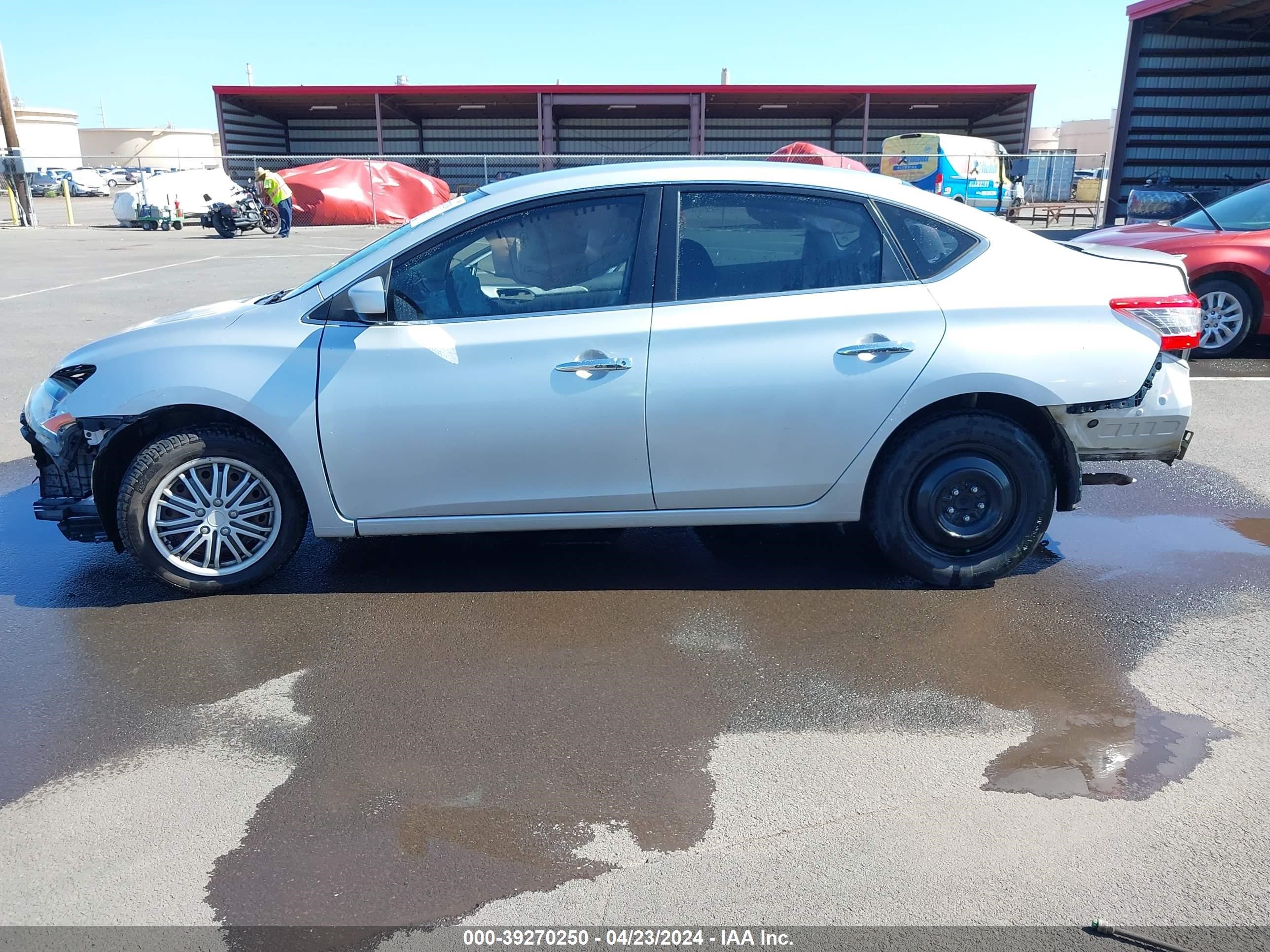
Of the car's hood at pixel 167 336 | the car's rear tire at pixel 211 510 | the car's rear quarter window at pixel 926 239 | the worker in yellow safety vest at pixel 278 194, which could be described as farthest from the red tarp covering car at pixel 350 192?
the car's rear quarter window at pixel 926 239

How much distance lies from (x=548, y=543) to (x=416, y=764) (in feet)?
6.56

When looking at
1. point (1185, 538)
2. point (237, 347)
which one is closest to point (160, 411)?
point (237, 347)

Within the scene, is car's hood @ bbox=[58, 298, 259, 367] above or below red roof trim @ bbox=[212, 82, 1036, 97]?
below

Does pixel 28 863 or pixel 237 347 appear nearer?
pixel 28 863

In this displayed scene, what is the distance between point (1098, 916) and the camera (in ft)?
8.07

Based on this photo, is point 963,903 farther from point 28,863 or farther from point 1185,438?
point 1185,438

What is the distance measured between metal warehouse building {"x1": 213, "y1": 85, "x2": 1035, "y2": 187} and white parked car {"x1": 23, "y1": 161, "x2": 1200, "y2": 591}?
3391cm

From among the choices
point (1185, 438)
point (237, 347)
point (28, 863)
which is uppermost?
point (237, 347)

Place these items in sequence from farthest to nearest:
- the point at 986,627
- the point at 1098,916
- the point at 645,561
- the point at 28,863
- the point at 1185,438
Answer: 1. the point at 645,561
2. the point at 1185,438
3. the point at 986,627
4. the point at 28,863
5. the point at 1098,916

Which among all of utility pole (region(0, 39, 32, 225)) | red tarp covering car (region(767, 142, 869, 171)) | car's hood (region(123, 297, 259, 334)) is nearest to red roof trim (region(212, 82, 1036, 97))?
red tarp covering car (region(767, 142, 869, 171))

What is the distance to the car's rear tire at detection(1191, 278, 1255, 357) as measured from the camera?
355 inches

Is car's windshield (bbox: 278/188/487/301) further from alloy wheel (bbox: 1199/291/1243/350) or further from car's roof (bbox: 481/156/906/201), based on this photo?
alloy wheel (bbox: 1199/291/1243/350)

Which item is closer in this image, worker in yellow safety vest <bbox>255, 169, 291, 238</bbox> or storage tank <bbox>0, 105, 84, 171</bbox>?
worker in yellow safety vest <bbox>255, 169, 291, 238</bbox>

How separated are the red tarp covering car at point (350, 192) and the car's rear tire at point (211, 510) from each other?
26.5 m
